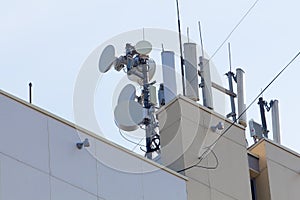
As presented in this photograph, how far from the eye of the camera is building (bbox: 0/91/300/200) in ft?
65.2

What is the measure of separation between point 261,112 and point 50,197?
807cm

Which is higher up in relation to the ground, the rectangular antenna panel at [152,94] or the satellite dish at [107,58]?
the satellite dish at [107,58]

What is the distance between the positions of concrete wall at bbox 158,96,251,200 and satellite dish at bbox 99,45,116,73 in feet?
5.86

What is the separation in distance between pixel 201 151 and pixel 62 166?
3.71 m

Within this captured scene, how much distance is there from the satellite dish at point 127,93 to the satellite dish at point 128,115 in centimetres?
35

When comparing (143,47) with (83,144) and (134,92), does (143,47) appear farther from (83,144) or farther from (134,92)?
(83,144)

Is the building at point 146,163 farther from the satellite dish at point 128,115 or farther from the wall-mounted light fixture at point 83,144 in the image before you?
the satellite dish at point 128,115

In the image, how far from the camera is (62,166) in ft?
67.2

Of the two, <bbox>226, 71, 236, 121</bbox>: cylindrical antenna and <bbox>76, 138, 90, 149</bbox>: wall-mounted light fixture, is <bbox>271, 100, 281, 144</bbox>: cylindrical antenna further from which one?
<bbox>76, 138, 90, 149</bbox>: wall-mounted light fixture

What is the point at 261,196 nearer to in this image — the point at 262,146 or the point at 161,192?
the point at 262,146

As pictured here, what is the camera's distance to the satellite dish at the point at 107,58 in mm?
24875

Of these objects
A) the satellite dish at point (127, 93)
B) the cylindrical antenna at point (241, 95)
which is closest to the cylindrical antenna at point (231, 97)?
the cylindrical antenna at point (241, 95)

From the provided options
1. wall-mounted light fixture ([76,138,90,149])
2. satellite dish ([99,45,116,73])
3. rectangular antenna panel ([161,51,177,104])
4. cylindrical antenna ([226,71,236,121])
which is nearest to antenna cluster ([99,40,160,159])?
satellite dish ([99,45,116,73])

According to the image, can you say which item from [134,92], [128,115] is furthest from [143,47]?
[128,115]
